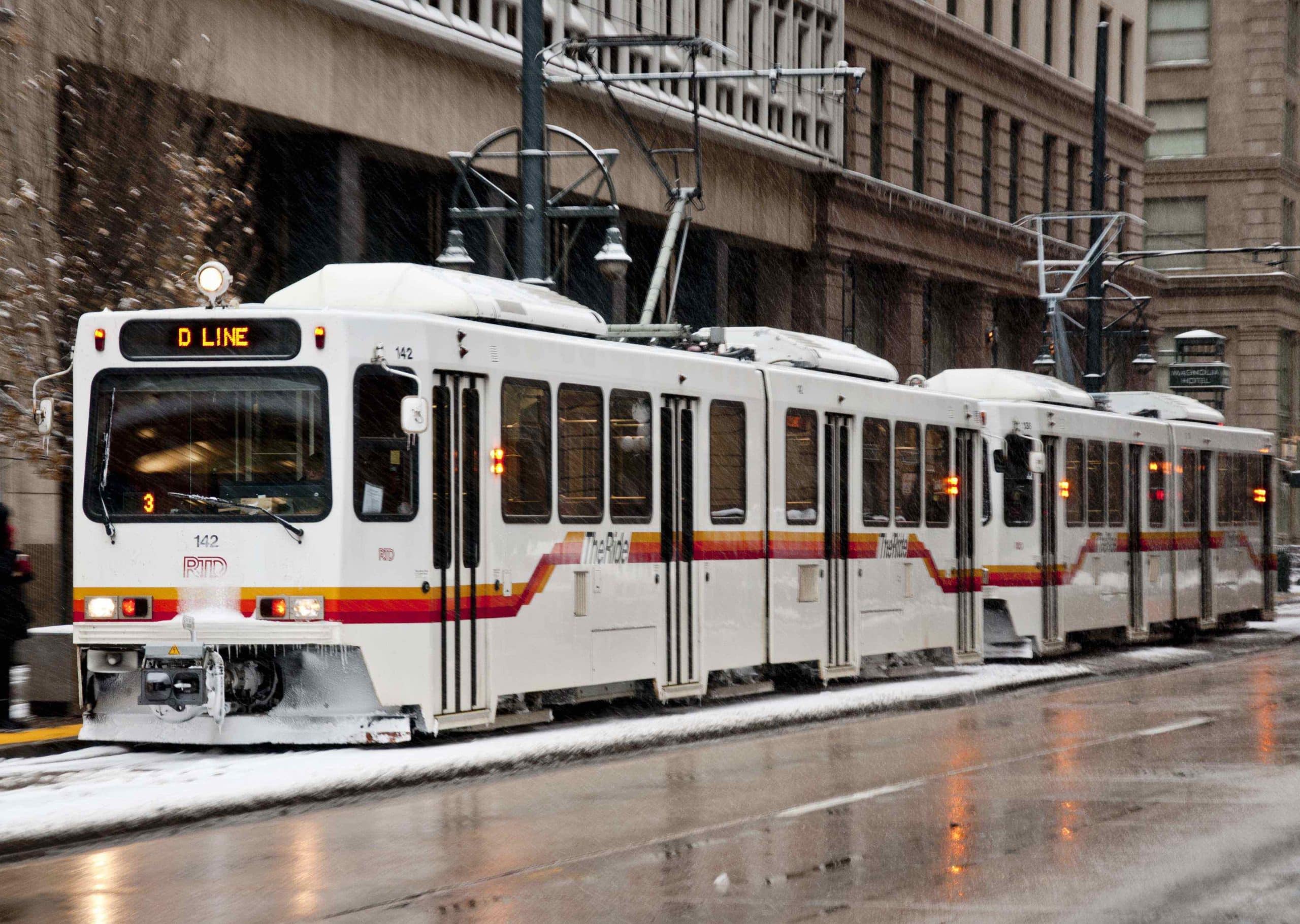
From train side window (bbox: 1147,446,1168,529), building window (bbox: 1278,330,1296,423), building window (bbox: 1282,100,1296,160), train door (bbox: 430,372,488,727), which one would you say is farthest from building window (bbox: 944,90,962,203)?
train door (bbox: 430,372,488,727)

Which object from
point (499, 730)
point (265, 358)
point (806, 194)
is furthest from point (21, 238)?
point (806, 194)

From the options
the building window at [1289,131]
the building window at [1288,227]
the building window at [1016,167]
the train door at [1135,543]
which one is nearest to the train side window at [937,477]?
the train door at [1135,543]

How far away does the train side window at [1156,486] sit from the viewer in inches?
1061

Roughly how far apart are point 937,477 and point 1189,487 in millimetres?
8731

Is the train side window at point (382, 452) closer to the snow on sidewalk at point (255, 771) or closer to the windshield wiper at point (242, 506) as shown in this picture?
the windshield wiper at point (242, 506)

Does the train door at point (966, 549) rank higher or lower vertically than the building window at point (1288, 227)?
lower

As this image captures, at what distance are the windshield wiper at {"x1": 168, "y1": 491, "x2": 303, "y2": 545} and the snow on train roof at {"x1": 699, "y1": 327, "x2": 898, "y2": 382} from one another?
6.08m

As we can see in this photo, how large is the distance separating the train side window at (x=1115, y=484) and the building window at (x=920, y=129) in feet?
54.2

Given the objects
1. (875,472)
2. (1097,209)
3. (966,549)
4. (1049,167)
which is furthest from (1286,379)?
(875,472)

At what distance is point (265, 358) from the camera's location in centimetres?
1320

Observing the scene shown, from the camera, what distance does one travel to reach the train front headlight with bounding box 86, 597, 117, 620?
43.4ft

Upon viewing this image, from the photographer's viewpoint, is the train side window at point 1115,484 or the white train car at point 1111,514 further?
the train side window at point 1115,484

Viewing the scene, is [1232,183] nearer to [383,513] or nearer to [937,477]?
[937,477]

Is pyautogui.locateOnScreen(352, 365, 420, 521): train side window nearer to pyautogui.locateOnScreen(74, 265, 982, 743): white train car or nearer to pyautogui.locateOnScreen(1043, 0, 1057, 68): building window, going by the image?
pyautogui.locateOnScreen(74, 265, 982, 743): white train car
